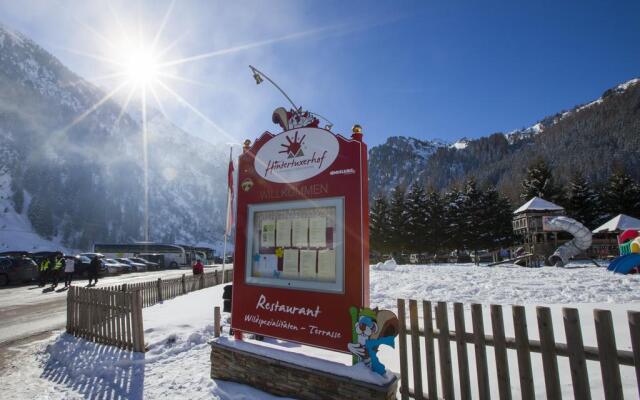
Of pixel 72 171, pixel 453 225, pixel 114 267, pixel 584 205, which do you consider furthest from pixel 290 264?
pixel 72 171

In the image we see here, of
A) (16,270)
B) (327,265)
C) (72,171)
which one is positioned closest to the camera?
(327,265)

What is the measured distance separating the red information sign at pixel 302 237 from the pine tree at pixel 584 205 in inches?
1652

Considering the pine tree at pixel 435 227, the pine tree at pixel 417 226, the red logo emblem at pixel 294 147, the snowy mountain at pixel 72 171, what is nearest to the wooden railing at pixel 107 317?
the red logo emblem at pixel 294 147

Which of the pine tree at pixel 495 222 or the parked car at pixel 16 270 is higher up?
the pine tree at pixel 495 222

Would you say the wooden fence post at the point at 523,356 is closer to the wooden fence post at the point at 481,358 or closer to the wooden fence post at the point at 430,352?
the wooden fence post at the point at 481,358

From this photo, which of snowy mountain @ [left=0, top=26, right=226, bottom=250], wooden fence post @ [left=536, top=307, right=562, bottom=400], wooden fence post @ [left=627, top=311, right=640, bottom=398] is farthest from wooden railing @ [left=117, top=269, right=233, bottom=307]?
snowy mountain @ [left=0, top=26, right=226, bottom=250]

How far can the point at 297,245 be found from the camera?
467 cm

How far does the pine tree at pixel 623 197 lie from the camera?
3581 cm

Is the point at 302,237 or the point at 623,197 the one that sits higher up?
the point at 623,197

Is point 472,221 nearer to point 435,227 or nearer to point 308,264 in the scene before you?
point 435,227

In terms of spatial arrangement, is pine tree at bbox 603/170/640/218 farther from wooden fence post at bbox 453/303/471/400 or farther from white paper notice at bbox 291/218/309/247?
white paper notice at bbox 291/218/309/247

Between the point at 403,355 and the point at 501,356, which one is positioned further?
the point at 403,355

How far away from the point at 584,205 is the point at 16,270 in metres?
50.7

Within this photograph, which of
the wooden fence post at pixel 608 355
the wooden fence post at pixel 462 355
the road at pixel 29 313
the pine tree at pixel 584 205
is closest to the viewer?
the wooden fence post at pixel 608 355
